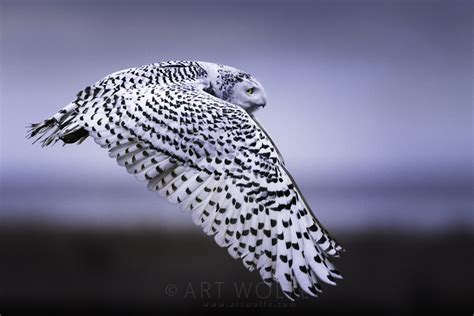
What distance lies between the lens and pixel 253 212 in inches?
68.8

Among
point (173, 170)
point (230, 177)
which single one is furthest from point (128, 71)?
point (230, 177)

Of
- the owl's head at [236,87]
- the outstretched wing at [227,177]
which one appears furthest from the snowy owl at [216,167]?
the owl's head at [236,87]

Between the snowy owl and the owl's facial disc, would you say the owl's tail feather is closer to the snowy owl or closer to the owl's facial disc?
the snowy owl

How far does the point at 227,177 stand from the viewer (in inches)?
69.9

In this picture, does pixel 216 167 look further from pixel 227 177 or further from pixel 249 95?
pixel 249 95

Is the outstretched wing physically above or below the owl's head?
below

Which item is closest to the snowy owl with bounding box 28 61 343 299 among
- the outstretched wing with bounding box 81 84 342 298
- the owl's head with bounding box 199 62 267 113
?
the outstretched wing with bounding box 81 84 342 298

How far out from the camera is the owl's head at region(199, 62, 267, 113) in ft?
6.90

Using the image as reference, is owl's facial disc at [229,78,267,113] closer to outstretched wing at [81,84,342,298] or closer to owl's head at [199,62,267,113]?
owl's head at [199,62,267,113]

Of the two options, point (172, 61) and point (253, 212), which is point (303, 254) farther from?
point (172, 61)

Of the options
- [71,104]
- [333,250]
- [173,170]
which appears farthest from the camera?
[71,104]

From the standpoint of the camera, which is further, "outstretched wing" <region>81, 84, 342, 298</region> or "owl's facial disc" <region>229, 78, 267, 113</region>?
"owl's facial disc" <region>229, 78, 267, 113</region>

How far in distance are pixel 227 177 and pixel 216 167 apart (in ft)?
0.16

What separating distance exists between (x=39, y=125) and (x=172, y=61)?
52 cm
